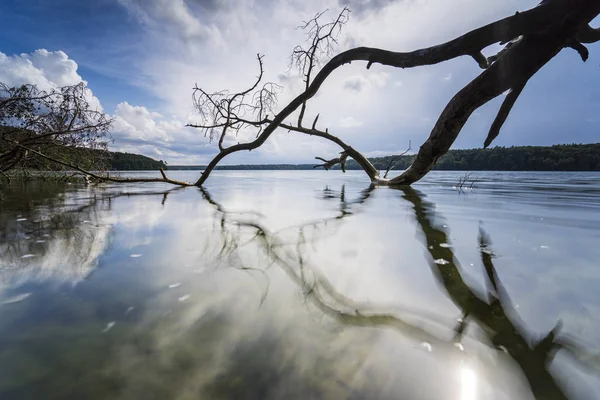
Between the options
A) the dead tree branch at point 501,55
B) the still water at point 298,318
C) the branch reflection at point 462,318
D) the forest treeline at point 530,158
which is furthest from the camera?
the forest treeline at point 530,158

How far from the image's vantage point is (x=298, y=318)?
1472mm

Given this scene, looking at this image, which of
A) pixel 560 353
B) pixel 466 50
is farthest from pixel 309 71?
pixel 560 353

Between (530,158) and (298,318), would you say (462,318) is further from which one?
(530,158)

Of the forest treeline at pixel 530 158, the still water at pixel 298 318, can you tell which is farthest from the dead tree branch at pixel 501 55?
the forest treeline at pixel 530 158

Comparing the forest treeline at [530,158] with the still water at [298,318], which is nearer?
the still water at [298,318]

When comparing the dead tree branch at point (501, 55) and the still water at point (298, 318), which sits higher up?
the dead tree branch at point (501, 55)

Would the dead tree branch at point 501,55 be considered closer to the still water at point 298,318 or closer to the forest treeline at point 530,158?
the still water at point 298,318

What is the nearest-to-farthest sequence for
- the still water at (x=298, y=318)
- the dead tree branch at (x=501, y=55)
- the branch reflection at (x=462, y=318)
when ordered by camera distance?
the still water at (x=298, y=318)
the branch reflection at (x=462, y=318)
the dead tree branch at (x=501, y=55)

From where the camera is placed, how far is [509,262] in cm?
235

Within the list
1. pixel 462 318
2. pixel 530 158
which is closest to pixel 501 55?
pixel 462 318

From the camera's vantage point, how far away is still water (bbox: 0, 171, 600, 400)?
1.03 meters

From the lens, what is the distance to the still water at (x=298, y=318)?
1.03 metres

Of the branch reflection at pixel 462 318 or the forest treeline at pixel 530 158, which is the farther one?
the forest treeline at pixel 530 158

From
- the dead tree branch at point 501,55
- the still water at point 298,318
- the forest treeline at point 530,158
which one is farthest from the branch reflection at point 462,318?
the forest treeline at point 530,158
